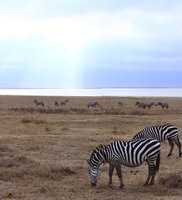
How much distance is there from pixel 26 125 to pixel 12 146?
756 cm

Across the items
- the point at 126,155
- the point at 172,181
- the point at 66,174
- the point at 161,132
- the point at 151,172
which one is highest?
the point at 126,155

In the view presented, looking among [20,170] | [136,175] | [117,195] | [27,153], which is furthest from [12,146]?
[117,195]

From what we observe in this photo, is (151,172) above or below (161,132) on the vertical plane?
below

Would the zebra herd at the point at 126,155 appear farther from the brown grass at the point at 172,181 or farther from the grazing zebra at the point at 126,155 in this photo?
the brown grass at the point at 172,181

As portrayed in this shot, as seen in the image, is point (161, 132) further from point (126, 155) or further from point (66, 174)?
point (126, 155)

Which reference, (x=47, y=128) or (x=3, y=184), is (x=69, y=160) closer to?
(x=3, y=184)

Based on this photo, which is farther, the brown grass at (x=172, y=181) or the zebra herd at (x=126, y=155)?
the brown grass at (x=172, y=181)

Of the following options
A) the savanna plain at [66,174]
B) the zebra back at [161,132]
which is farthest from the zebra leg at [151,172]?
the zebra back at [161,132]

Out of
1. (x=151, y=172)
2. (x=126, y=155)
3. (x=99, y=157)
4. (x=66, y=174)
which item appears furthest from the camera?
(x=66, y=174)

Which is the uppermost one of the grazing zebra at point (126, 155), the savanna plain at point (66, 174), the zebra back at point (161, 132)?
the grazing zebra at point (126, 155)

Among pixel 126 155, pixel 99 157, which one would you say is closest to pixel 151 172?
pixel 126 155

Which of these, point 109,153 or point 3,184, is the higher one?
point 109,153

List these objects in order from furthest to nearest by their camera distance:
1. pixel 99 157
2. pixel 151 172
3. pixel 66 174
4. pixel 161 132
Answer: pixel 161 132, pixel 66 174, pixel 151 172, pixel 99 157

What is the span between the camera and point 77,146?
15320mm
